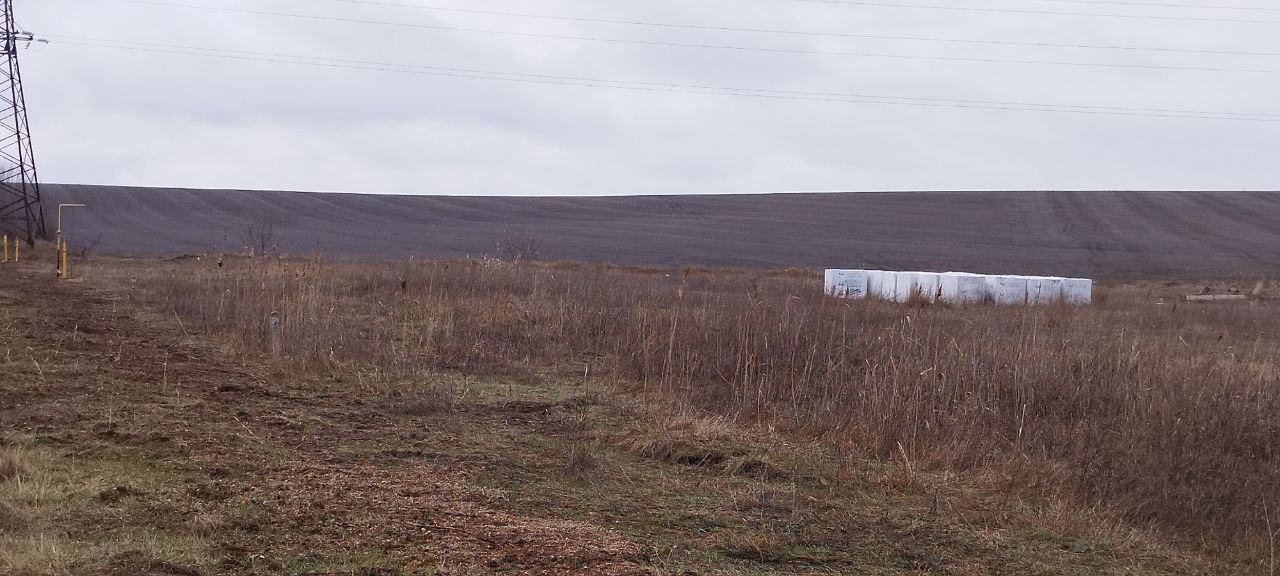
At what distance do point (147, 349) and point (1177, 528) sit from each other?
937 centimetres

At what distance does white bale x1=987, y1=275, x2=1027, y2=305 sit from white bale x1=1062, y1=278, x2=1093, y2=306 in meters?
0.91

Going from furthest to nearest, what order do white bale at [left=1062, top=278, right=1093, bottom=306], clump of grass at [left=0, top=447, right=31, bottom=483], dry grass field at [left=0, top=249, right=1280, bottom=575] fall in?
white bale at [left=1062, top=278, right=1093, bottom=306] → clump of grass at [left=0, top=447, right=31, bottom=483] → dry grass field at [left=0, top=249, right=1280, bottom=575]

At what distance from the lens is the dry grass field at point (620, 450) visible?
4.82 metres

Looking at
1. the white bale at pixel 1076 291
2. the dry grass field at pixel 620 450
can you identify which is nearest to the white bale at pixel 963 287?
the white bale at pixel 1076 291

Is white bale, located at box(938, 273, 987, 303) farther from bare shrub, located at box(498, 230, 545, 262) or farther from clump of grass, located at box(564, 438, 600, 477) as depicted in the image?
bare shrub, located at box(498, 230, 545, 262)

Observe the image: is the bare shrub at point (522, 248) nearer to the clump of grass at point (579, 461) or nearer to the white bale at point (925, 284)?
the white bale at point (925, 284)

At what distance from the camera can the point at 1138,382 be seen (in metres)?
8.63

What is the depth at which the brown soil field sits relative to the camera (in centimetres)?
4481

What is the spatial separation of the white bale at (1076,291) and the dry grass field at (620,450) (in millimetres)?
11772

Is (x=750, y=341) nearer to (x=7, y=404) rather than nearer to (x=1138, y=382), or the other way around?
(x=1138, y=382)

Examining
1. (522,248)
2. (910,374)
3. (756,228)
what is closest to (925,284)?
(910,374)

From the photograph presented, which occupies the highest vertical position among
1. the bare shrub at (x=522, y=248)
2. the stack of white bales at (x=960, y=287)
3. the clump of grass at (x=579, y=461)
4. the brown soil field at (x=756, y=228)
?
the brown soil field at (x=756, y=228)

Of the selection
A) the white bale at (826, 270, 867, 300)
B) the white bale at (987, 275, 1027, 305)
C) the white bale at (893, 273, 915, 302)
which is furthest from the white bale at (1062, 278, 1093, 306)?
the white bale at (826, 270, 867, 300)

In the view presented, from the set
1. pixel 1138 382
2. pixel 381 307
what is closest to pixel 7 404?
pixel 381 307
